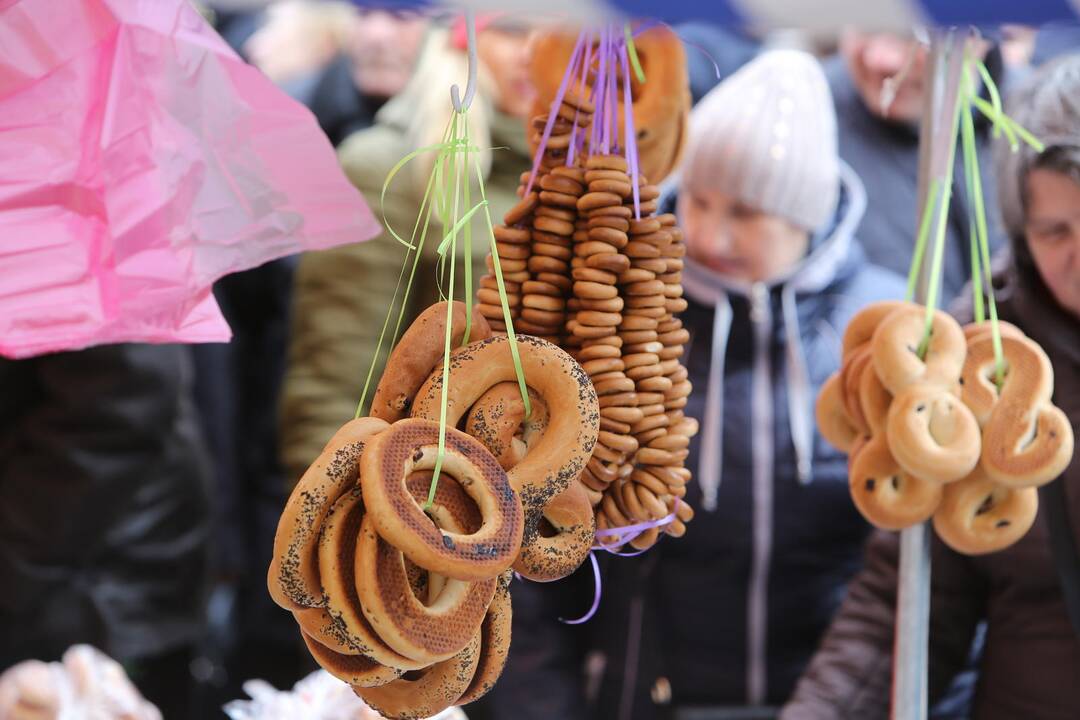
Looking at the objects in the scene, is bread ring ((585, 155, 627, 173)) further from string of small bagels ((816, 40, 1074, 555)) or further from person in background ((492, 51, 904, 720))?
person in background ((492, 51, 904, 720))

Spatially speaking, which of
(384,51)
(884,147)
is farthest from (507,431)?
(384,51)

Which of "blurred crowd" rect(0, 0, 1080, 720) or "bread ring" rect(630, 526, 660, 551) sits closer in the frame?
"bread ring" rect(630, 526, 660, 551)

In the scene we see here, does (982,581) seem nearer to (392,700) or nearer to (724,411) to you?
(724,411)

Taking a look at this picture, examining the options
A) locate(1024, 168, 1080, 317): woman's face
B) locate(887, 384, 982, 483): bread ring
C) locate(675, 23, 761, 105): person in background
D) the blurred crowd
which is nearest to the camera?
locate(887, 384, 982, 483): bread ring

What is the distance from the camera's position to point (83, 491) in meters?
1.86

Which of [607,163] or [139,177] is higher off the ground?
[607,163]

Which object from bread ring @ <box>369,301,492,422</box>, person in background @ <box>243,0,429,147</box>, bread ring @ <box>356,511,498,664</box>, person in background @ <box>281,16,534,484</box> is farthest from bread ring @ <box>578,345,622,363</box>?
person in background @ <box>243,0,429,147</box>

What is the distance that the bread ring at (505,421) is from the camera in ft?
2.49

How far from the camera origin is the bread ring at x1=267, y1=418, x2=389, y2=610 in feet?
2.20

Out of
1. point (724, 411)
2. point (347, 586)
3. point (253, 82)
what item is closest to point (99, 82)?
point (253, 82)

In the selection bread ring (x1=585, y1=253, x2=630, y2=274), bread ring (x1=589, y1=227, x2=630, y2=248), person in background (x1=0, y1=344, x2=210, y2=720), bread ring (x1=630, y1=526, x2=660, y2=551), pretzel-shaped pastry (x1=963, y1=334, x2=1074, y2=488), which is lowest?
person in background (x1=0, y1=344, x2=210, y2=720)

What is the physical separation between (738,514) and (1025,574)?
40cm

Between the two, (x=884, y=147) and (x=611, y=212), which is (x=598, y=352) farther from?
(x=884, y=147)

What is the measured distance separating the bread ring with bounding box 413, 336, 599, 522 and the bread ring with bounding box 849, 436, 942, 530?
1.26 feet
